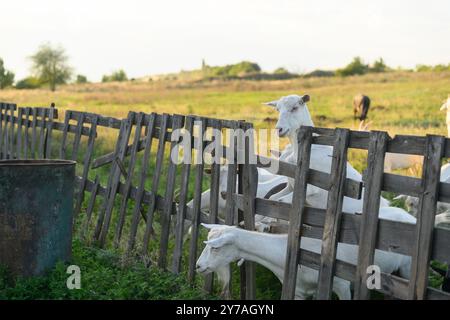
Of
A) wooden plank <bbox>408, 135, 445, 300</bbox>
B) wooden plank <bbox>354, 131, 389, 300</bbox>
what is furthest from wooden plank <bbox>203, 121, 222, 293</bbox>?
wooden plank <bbox>408, 135, 445, 300</bbox>

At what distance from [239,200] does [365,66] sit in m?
79.9

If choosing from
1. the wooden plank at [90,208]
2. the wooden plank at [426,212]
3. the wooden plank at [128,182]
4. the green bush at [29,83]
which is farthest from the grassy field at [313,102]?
the green bush at [29,83]

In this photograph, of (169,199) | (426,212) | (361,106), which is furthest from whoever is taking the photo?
(361,106)

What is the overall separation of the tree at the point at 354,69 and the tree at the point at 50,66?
3799 cm

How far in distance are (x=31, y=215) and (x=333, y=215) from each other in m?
3.14

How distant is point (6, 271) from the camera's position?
6.89 metres

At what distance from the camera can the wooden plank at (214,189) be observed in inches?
275

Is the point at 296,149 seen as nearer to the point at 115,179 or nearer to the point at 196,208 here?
the point at 196,208

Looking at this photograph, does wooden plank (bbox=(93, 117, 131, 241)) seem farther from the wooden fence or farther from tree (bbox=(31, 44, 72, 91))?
tree (bbox=(31, 44, 72, 91))

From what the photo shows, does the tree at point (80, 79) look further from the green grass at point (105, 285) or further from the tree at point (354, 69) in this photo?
the green grass at point (105, 285)

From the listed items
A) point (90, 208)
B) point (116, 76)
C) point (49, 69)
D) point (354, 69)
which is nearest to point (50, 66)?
point (49, 69)

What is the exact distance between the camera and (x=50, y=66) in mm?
92312

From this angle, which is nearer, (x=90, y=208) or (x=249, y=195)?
(x=249, y=195)
